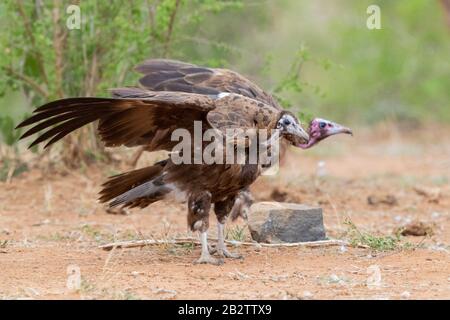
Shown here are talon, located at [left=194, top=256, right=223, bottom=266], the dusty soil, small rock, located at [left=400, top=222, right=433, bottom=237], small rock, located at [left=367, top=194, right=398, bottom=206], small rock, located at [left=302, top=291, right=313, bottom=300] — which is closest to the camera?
small rock, located at [left=302, top=291, right=313, bottom=300]

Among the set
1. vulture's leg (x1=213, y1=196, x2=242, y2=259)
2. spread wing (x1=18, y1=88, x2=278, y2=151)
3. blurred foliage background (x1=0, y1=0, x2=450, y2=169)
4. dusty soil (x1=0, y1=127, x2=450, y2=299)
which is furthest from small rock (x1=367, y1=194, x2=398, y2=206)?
spread wing (x1=18, y1=88, x2=278, y2=151)

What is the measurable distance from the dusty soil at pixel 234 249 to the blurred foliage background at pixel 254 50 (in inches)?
37.1

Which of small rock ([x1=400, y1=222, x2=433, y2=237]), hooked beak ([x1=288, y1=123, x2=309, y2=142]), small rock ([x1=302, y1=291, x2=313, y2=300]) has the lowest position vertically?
small rock ([x1=302, y1=291, x2=313, y2=300])

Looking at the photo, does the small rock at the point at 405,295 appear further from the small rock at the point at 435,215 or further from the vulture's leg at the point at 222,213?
the small rock at the point at 435,215

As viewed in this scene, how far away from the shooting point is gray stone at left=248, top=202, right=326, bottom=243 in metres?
6.58

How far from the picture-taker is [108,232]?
287 inches

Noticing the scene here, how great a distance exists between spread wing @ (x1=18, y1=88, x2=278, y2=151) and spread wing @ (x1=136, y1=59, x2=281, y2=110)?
1.00 ft

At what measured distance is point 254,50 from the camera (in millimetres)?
13664

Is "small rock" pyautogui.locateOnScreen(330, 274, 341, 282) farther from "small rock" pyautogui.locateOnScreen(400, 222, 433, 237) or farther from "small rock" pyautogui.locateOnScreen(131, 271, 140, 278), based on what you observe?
"small rock" pyautogui.locateOnScreen(400, 222, 433, 237)

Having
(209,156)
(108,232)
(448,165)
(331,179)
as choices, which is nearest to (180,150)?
(209,156)

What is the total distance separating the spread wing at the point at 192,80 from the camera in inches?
256

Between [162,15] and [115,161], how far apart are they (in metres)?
1.80

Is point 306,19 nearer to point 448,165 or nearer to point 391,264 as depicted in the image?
point 448,165

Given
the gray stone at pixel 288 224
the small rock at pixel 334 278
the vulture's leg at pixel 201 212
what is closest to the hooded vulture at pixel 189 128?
the vulture's leg at pixel 201 212
